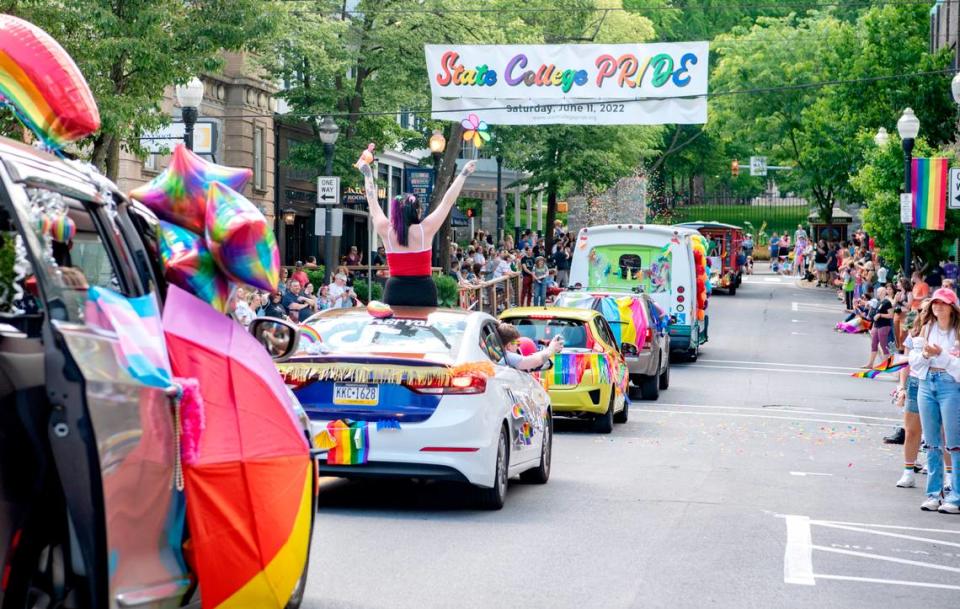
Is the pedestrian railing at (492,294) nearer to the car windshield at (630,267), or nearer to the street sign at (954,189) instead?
the car windshield at (630,267)

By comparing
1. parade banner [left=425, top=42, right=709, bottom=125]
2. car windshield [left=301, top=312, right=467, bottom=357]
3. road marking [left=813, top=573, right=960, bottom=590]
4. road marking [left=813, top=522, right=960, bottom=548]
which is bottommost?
road marking [left=813, top=522, right=960, bottom=548]

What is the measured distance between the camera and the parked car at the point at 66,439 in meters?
5.00

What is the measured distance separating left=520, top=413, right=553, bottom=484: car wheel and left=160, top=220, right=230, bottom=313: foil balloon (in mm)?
7106

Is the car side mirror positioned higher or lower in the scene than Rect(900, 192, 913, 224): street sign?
lower

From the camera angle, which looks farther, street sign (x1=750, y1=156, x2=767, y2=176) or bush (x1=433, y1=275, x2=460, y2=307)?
street sign (x1=750, y1=156, x2=767, y2=176)

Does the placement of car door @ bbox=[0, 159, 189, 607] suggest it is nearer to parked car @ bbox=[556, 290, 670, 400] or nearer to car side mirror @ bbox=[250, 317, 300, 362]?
car side mirror @ bbox=[250, 317, 300, 362]

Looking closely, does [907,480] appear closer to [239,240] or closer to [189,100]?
[239,240]

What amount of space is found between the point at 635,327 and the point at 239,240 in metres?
17.3

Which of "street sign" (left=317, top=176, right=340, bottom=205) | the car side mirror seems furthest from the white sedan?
"street sign" (left=317, top=176, right=340, bottom=205)

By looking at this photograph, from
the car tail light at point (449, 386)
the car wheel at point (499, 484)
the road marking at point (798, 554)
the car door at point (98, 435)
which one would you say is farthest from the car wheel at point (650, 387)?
the car door at point (98, 435)

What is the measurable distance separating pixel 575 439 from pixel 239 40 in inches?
351

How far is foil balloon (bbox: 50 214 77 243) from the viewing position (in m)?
5.36

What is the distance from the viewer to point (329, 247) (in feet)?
91.0

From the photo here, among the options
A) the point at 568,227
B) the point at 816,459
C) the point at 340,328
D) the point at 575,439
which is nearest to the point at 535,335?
the point at 575,439
